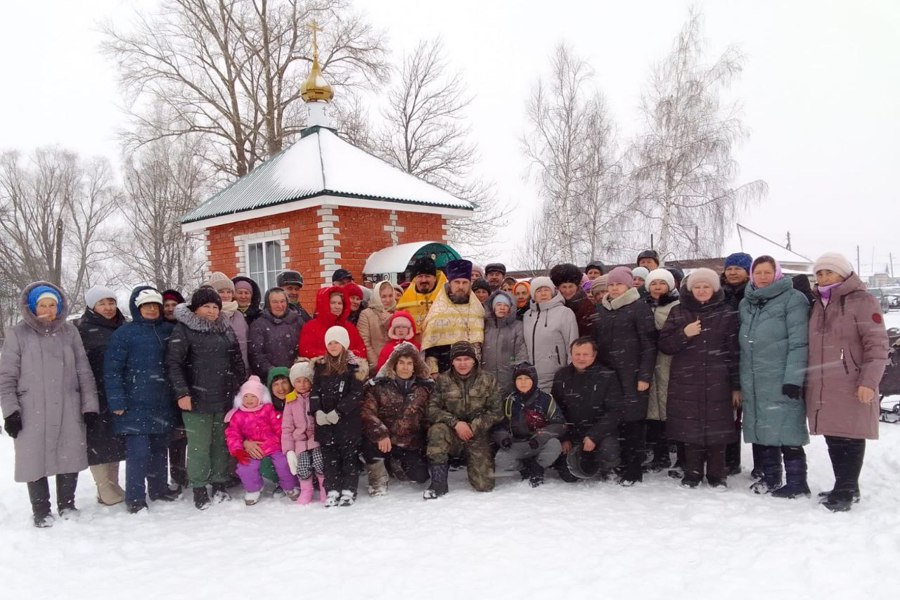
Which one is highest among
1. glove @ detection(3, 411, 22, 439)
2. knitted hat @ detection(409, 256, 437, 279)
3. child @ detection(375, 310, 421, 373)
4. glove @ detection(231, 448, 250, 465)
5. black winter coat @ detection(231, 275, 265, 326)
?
knitted hat @ detection(409, 256, 437, 279)

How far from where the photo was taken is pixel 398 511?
4.34 m

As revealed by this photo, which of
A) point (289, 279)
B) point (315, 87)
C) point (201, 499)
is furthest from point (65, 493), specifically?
point (315, 87)

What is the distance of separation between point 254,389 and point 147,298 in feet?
3.77

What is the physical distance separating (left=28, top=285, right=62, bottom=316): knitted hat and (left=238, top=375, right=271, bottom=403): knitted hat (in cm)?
152

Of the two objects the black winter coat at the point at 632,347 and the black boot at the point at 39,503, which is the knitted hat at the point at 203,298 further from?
the black winter coat at the point at 632,347

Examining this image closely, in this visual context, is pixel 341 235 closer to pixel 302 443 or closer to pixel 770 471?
pixel 302 443

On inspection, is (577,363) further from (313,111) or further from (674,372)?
(313,111)

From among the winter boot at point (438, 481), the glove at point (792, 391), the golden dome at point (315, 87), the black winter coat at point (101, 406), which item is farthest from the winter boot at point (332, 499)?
the golden dome at point (315, 87)

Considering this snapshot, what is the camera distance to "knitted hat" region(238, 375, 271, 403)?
4781 mm

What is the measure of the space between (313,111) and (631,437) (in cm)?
1128

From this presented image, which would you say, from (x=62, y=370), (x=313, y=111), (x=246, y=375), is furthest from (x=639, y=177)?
(x=62, y=370)

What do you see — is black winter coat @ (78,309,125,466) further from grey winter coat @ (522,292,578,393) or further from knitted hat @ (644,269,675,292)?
knitted hat @ (644,269,675,292)

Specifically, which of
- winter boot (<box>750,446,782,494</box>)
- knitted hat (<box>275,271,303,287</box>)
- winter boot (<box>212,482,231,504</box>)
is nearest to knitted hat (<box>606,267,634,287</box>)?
winter boot (<box>750,446,782,494</box>)

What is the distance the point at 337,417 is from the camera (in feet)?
15.1
